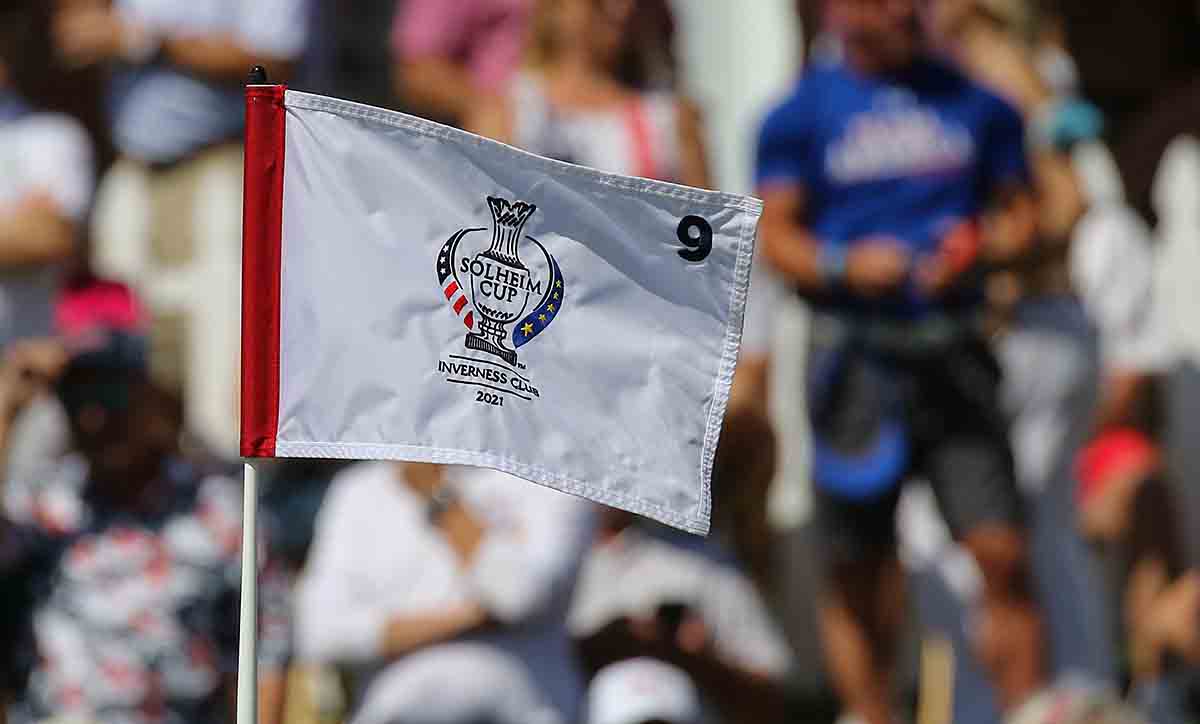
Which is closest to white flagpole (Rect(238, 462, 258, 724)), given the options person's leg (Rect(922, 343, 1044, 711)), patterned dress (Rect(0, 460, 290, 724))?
Answer: patterned dress (Rect(0, 460, 290, 724))

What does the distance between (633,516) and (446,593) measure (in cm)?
70

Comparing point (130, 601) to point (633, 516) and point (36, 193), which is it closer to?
point (633, 516)

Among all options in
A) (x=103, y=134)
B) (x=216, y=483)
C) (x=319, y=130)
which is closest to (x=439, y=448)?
(x=319, y=130)

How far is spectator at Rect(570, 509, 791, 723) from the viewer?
5387mm

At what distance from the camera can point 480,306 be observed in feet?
12.4

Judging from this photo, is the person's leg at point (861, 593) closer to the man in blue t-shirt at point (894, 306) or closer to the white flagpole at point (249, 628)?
the man in blue t-shirt at point (894, 306)

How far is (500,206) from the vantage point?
12.4 ft

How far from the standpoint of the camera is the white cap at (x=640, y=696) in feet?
16.1

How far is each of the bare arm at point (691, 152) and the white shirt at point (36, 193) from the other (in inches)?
64.1

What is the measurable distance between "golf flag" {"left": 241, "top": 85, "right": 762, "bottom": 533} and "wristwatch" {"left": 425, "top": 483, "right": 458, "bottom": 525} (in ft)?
4.02

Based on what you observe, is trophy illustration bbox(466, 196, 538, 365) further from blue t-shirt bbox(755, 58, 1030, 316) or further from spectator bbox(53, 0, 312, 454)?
spectator bbox(53, 0, 312, 454)

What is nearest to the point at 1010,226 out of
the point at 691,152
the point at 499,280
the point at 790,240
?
the point at 790,240

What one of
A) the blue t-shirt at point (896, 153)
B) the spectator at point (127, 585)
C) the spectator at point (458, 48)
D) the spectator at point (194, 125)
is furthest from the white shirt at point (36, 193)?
the blue t-shirt at point (896, 153)

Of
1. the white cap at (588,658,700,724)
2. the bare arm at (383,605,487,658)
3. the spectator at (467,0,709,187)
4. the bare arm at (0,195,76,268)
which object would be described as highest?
the spectator at (467,0,709,187)
